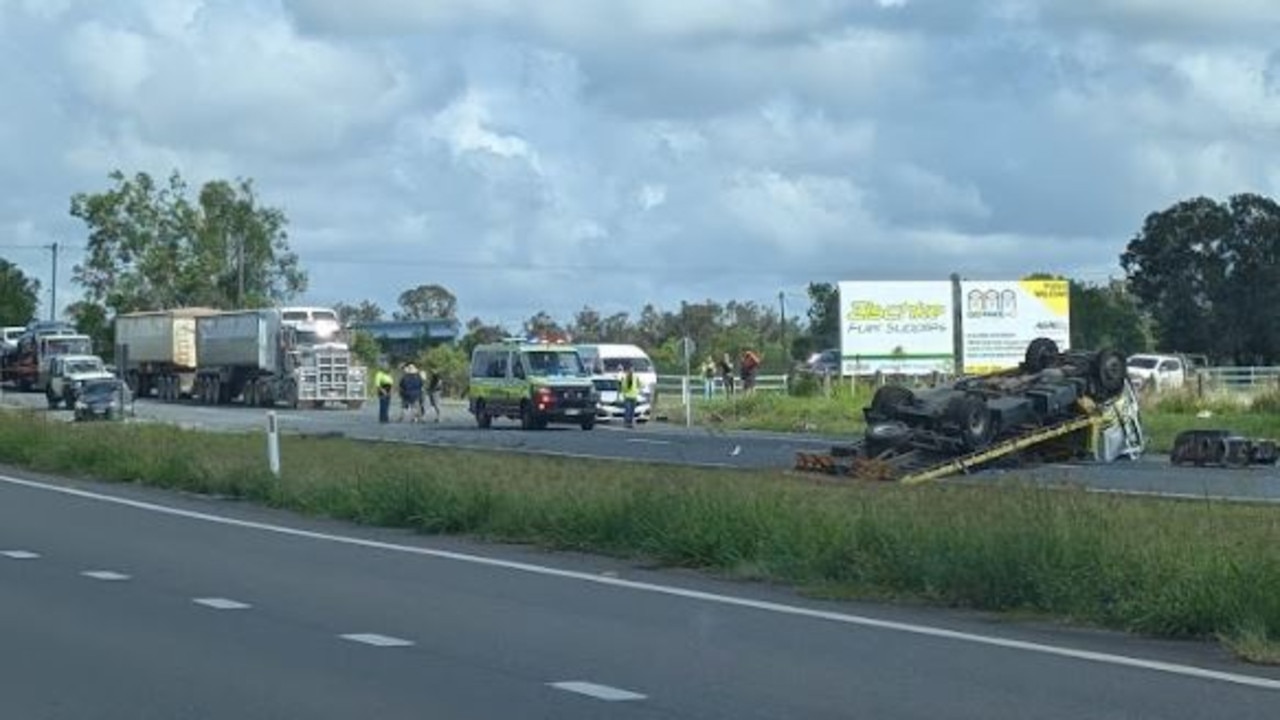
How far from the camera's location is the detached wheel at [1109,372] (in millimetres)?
32188

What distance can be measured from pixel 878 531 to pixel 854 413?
3684 cm

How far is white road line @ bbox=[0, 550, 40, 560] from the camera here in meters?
18.4

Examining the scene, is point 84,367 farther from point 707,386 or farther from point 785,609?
point 785,609

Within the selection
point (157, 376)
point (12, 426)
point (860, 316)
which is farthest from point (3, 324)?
point (12, 426)

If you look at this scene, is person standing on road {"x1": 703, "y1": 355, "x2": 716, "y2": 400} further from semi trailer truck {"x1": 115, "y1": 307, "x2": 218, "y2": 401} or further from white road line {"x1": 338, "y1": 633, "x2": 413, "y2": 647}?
white road line {"x1": 338, "y1": 633, "x2": 413, "y2": 647}

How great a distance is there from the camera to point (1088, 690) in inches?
415

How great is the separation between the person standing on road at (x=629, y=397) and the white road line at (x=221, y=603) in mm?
37492

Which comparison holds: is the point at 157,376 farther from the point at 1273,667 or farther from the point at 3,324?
the point at 1273,667

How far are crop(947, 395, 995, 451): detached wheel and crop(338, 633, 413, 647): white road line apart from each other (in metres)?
17.8

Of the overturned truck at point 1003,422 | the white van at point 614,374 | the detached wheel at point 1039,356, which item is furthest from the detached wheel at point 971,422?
the white van at point 614,374

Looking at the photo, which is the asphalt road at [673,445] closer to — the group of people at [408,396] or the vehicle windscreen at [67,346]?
the group of people at [408,396]

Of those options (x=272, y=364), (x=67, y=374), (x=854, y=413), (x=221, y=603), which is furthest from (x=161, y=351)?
(x=221, y=603)

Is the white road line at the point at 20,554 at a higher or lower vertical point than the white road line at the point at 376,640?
higher

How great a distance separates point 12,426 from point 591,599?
89.7 ft
